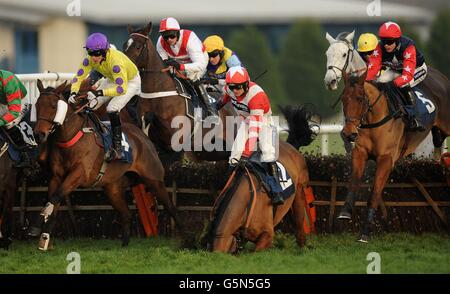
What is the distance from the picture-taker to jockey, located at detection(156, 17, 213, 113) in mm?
10719

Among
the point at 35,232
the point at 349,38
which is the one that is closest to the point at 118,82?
the point at 35,232

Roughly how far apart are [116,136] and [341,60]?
7.72ft

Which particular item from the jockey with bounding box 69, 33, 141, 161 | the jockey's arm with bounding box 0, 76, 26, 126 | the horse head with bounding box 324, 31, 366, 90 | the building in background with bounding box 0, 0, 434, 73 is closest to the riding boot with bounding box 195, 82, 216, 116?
the jockey with bounding box 69, 33, 141, 161

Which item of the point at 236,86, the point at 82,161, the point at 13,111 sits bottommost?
the point at 82,161

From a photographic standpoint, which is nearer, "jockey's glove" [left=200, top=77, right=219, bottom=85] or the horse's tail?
the horse's tail

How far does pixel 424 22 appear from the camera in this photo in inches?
1140

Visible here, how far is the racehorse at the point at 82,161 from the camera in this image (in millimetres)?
9258

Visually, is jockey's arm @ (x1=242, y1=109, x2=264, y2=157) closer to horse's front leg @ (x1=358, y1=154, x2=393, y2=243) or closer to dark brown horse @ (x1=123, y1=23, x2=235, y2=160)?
horse's front leg @ (x1=358, y1=154, x2=393, y2=243)

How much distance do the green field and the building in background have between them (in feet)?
57.8

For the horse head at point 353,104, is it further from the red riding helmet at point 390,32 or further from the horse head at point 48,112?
the horse head at point 48,112

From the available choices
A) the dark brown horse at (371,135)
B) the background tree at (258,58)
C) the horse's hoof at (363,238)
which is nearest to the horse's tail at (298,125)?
the dark brown horse at (371,135)

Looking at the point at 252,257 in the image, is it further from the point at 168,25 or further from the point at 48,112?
the point at 168,25

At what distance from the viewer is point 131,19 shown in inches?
1114
